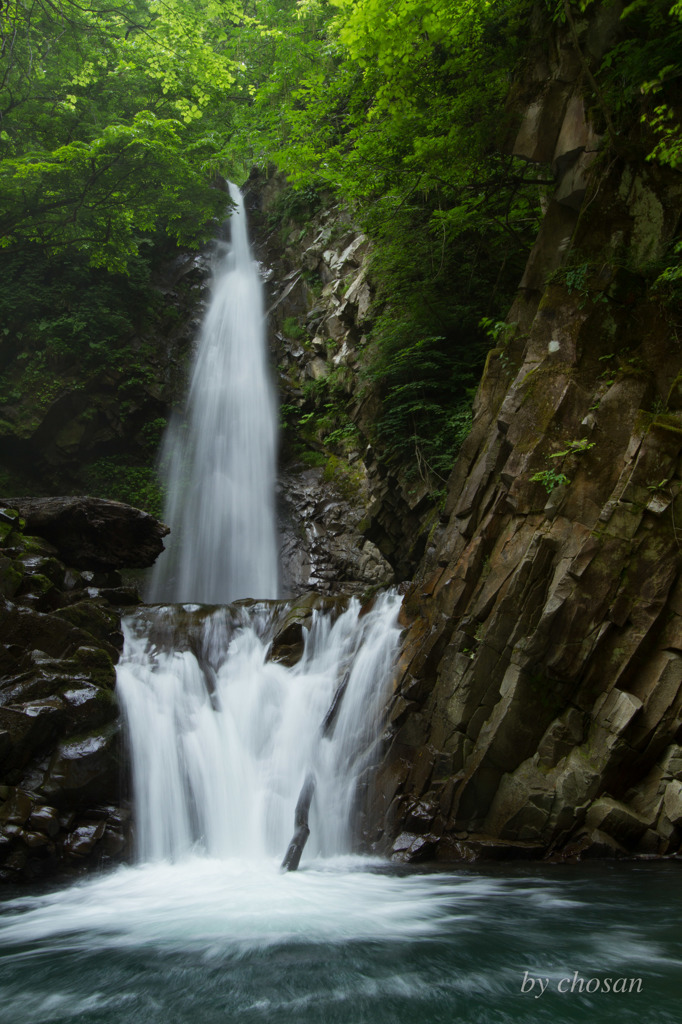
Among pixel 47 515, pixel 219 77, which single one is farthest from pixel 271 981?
pixel 219 77

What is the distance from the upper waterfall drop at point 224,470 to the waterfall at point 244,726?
581 cm

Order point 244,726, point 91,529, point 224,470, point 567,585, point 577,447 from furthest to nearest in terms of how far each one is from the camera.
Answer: point 224,470
point 91,529
point 244,726
point 577,447
point 567,585

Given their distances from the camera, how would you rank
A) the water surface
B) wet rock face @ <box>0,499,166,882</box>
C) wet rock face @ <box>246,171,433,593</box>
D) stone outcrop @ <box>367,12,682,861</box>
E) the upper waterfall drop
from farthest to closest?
the upper waterfall drop → wet rock face @ <box>246,171,433,593</box> → wet rock face @ <box>0,499,166,882</box> → stone outcrop @ <box>367,12,682,861</box> → the water surface

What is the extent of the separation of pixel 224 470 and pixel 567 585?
44.3 ft

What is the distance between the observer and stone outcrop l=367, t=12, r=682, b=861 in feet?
21.2

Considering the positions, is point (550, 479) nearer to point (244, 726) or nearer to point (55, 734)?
point (244, 726)

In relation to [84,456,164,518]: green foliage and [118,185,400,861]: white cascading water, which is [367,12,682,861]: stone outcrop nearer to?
[118,185,400,861]: white cascading water

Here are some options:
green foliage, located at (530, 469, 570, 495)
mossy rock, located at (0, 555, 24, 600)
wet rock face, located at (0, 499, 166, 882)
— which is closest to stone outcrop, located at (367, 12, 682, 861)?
green foliage, located at (530, 469, 570, 495)

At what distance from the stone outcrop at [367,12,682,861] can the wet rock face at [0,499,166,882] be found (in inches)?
136

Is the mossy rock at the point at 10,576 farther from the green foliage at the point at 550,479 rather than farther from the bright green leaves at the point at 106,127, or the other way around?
the bright green leaves at the point at 106,127

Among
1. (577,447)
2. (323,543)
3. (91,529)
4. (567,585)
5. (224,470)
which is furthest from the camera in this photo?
(224,470)

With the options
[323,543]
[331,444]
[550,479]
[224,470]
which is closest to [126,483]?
[224,470]

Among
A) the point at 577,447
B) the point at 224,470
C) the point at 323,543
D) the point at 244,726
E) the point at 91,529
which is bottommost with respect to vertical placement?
the point at 244,726

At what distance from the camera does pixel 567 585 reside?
697cm
